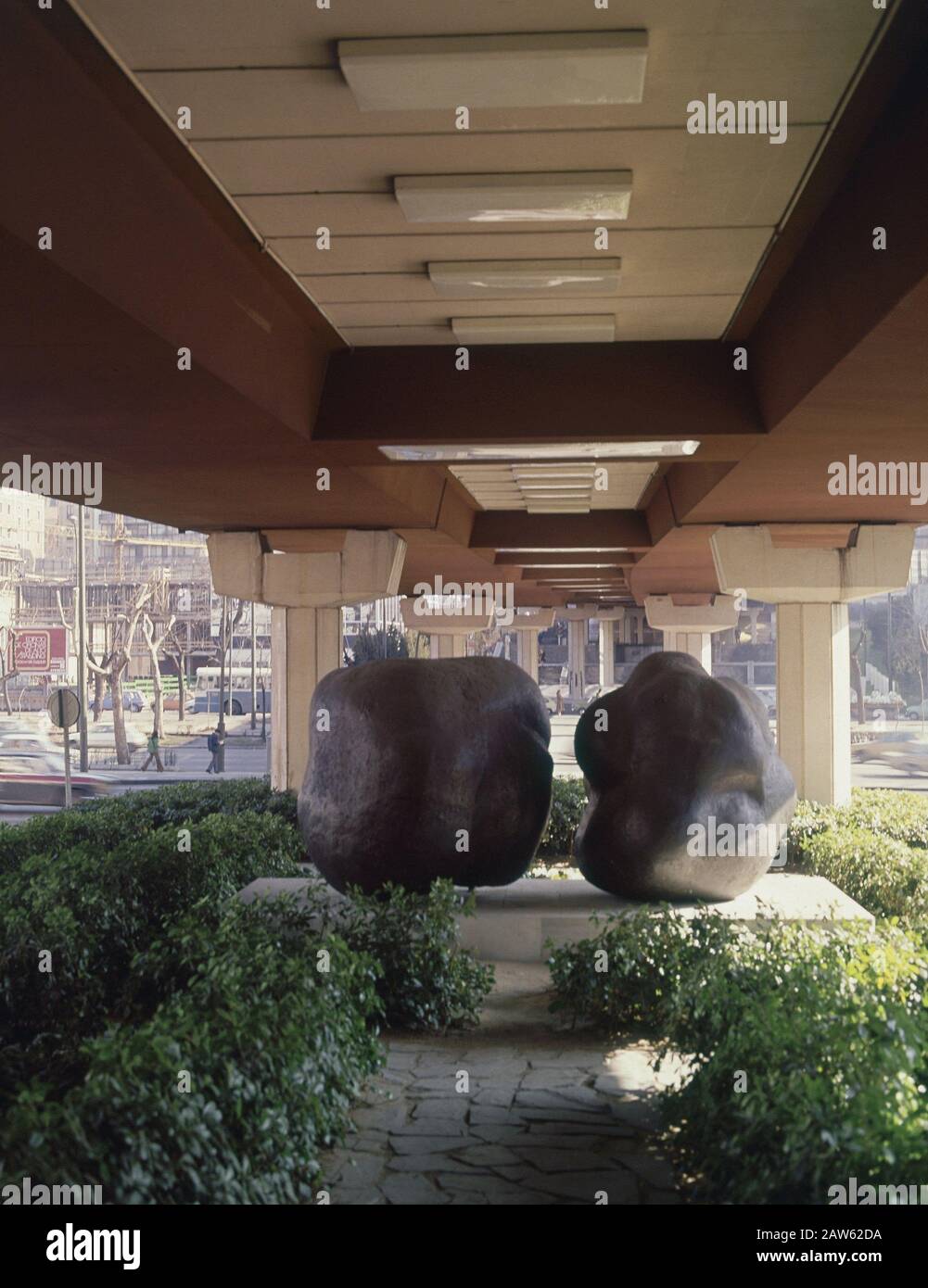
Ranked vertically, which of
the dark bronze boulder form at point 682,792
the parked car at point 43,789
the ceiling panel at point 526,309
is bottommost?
the parked car at point 43,789

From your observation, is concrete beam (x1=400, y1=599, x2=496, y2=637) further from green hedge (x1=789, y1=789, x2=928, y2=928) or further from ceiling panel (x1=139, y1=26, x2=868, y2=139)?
ceiling panel (x1=139, y1=26, x2=868, y2=139)

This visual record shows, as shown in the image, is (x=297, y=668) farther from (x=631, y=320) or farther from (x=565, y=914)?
(x=631, y=320)

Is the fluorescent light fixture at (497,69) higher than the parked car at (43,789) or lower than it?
higher

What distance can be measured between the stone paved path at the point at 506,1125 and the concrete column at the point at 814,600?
35.0 ft

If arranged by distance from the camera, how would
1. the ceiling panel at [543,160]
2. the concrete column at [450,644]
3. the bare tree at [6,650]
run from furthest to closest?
the bare tree at [6,650] → the concrete column at [450,644] → the ceiling panel at [543,160]

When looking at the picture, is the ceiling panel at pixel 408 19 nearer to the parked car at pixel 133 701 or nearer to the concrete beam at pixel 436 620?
the concrete beam at pixel 436 620

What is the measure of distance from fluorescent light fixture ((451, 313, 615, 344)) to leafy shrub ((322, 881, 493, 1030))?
470cm

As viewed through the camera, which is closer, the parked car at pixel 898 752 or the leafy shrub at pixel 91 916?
the leafy shrub at pixel 91 916

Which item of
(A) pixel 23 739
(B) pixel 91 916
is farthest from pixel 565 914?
(A) pixel 23 739

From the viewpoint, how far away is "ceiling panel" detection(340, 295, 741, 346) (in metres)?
9.84

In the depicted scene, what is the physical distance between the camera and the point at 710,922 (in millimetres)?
9258

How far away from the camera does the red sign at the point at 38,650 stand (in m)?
38.8

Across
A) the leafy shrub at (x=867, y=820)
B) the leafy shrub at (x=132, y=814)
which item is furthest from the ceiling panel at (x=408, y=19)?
the leafy shrub at (x=867, y=820)

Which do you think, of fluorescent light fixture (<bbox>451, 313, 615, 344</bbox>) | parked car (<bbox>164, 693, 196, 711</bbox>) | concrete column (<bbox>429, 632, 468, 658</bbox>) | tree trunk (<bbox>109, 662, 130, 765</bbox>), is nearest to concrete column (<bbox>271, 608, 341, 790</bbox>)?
fluorescent light fixture (<bbox>451, 313, 615, 344</bbox>)
